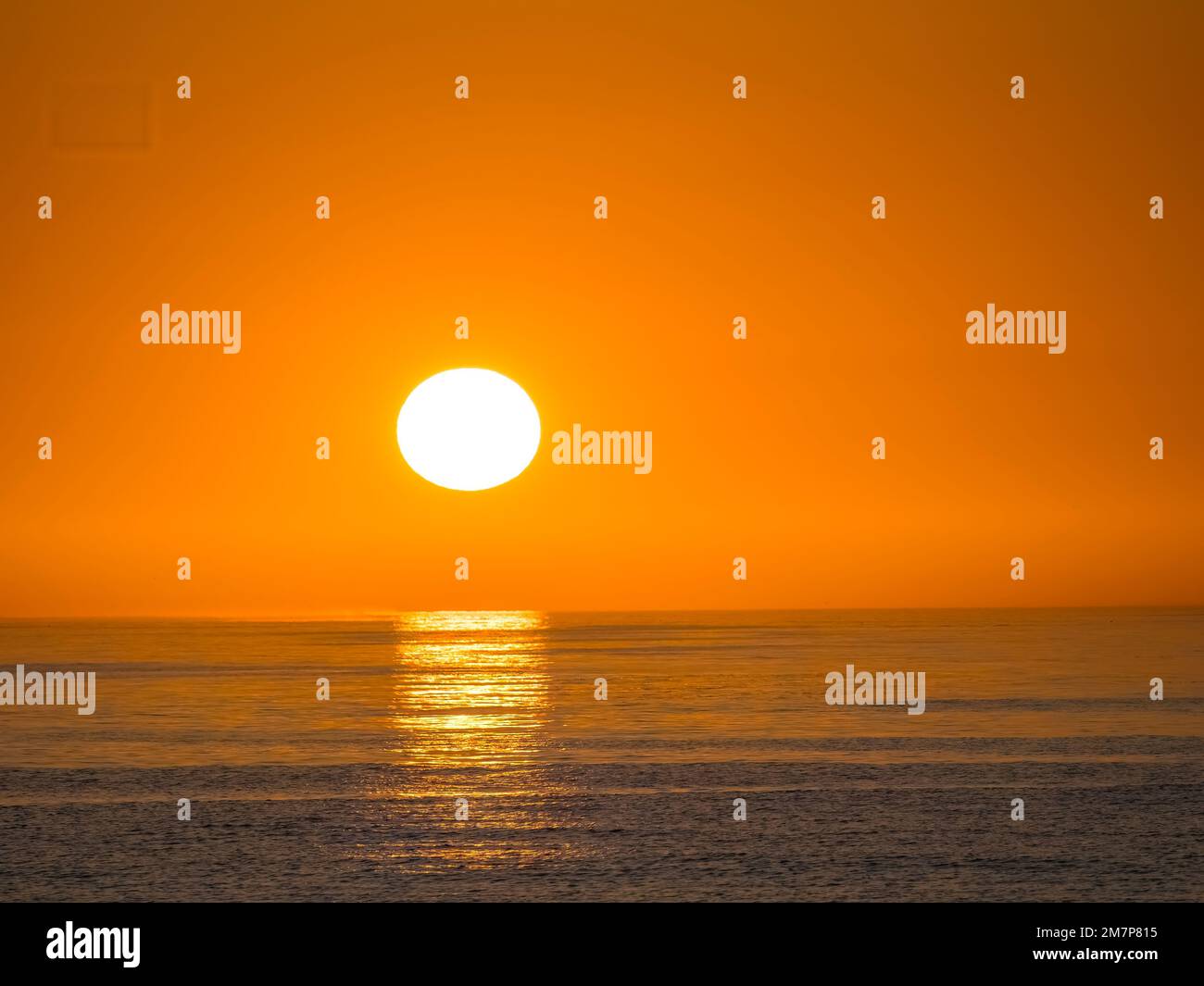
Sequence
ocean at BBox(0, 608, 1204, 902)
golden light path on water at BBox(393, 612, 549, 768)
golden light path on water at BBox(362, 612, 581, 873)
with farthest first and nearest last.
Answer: golden light path on water at BBox(393, 612, 549, 768) < golden light path on water at BBox(362, 612, 581, 873) < ocean at BBox(0, 608, 1204, 902)

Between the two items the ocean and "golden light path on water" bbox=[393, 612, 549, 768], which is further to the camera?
"golden light path on water" bbox=[393, 612, 549, 768]

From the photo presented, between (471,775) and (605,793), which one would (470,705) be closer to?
(471,775)

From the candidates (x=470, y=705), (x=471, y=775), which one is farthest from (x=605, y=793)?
(x=470, y=705)

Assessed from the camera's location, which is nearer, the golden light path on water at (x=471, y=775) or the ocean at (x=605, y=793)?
the ocean at (x=605, y=793)

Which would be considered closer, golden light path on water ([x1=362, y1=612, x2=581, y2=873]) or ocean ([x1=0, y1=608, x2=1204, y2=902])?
ocean ([x1=0, y1=608, x2=1204, y2=902])

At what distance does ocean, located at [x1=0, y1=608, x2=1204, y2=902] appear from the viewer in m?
21.9

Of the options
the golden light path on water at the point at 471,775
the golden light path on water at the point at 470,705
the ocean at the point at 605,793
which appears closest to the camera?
the ocean at the point at 605,793

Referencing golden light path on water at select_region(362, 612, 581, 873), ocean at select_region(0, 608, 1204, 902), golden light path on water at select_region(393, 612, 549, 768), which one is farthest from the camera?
golden light path on water at select_region(393, 612, 549, 768)

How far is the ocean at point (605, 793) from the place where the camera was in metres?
21.9

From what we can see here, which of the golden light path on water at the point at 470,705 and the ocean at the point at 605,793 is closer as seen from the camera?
the ocean at the point at 605,793

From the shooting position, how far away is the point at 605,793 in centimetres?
3005

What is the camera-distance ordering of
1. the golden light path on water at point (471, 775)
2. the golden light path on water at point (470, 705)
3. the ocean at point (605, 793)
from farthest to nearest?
the golden light path on water at point (470, 705), the golden light path on water at point (471, 775), the ocean at point (605, 793)
